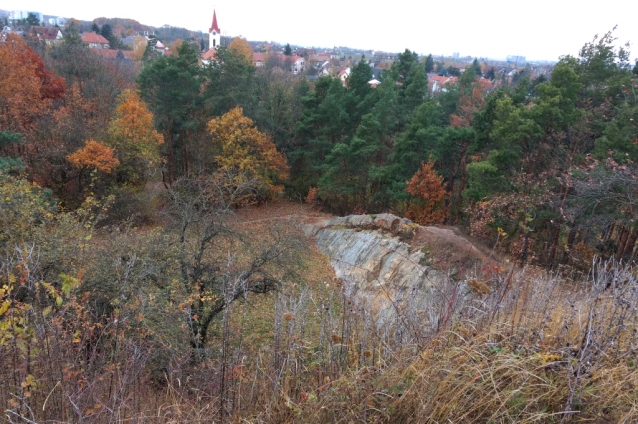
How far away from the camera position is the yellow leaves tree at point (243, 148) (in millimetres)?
23344

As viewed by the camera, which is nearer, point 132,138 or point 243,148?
point 132,138

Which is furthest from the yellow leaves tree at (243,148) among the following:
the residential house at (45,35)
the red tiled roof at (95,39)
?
the red tiled roof at (95,39)

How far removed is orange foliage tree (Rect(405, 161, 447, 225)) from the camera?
63.4 feet

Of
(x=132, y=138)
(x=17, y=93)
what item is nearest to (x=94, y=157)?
(x=132, y=138)

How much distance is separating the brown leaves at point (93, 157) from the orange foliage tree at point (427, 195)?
14.4 m

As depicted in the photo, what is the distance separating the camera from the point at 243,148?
79.6 ft

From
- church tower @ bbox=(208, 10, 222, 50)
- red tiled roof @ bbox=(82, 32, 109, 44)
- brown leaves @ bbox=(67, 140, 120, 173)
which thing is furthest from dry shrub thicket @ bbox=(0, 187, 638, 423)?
church tower @ bbox=(208, 10, 222, 50)

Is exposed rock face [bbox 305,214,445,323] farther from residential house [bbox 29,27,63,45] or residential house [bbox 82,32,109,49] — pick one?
residential house [bbox 82,32,109,49]

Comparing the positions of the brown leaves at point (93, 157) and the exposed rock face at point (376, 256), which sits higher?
the brown leaves at point (93, 157)

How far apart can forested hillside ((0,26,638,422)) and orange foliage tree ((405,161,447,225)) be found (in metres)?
0.11

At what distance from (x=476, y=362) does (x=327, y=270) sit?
14740mm

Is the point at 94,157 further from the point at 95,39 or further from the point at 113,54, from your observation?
the point at 95,39

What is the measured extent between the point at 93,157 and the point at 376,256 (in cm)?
1428

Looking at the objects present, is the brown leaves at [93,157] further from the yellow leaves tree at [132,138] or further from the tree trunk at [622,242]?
the tree trunk at [622,242]
